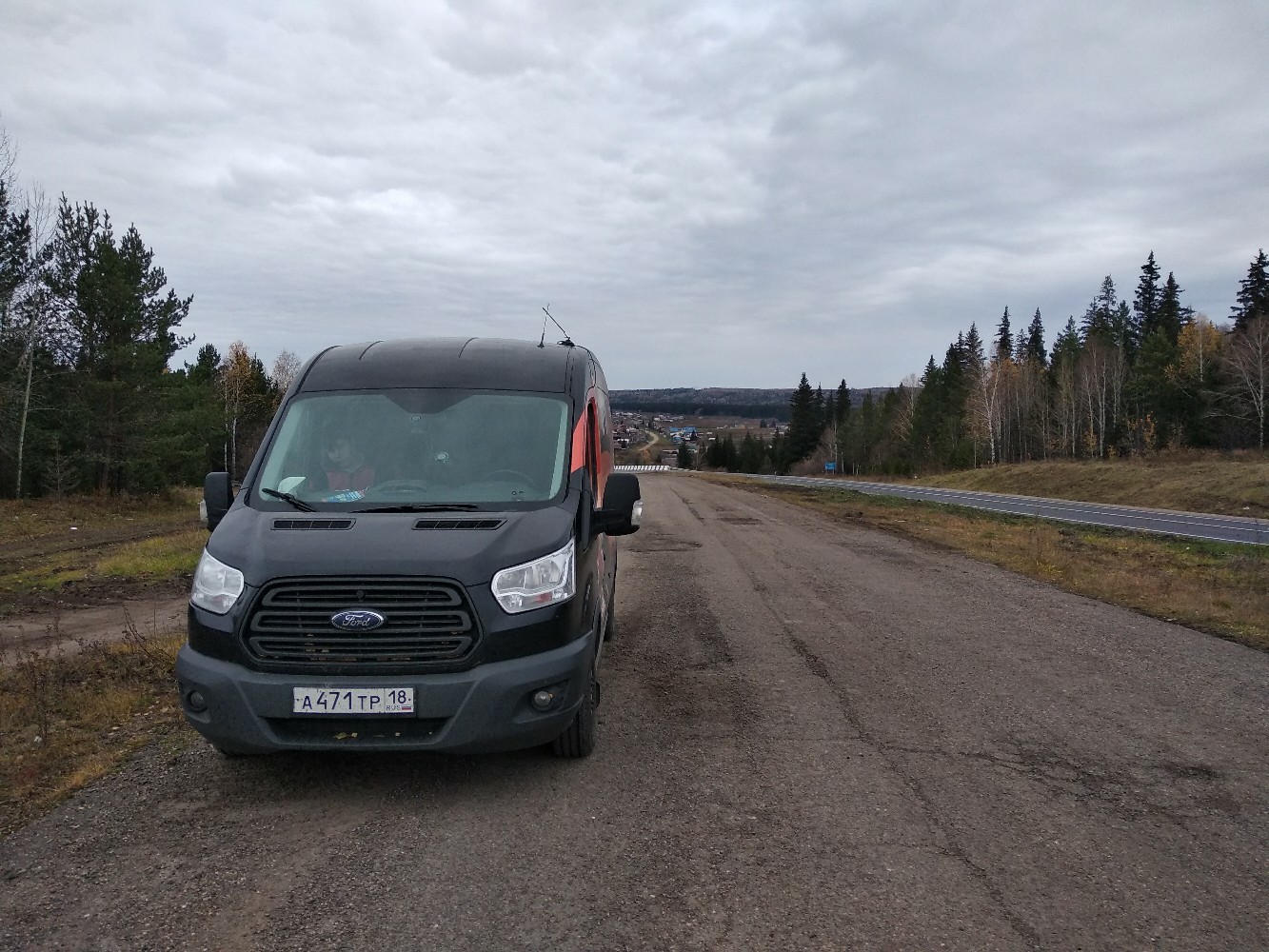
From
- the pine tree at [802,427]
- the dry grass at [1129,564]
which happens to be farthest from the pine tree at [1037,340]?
the dry grass at [1129,564]

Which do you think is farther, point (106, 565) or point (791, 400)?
point (791, 400)

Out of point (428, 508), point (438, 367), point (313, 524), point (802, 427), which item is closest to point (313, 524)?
point (313, 524)

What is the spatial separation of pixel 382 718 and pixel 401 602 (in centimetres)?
54

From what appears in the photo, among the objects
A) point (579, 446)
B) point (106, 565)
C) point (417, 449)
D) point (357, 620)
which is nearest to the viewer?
point (357, 620)

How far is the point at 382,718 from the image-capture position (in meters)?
3.90

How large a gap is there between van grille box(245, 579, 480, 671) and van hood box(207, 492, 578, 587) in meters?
0.07

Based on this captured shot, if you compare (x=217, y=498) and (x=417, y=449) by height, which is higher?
(x=417, y=449)

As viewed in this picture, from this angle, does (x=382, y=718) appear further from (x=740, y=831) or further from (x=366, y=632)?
(x=740, y=831)

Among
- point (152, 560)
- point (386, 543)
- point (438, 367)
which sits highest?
point (438, 367)

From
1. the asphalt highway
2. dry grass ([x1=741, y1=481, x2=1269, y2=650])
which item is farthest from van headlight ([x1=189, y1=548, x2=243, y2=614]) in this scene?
the asphalt highway

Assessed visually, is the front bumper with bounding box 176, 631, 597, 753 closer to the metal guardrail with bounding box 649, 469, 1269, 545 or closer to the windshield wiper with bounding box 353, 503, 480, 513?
the windshield wiper with bounding box 353, 503, 480, 513

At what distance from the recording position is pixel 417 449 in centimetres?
504

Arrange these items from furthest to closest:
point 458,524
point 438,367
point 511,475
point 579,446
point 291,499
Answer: point 438,367 < point 579,446 < point 511,475 < point 291,499 < point 458,524

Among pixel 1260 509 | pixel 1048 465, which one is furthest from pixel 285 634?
pixel 1048 465
